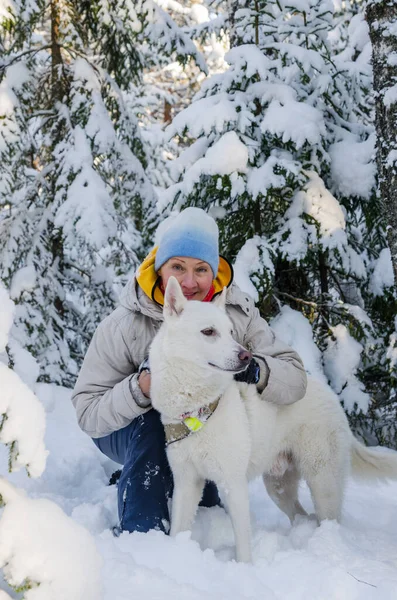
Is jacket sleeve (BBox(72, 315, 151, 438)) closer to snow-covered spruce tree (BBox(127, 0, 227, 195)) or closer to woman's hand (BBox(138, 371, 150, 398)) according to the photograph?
woman's hand (BBox(138, 371, 150, 398))

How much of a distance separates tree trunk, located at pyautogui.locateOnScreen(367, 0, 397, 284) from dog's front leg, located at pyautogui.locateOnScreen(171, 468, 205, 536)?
201 cm

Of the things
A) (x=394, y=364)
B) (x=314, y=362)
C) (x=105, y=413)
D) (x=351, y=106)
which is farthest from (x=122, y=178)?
(x=105, y=413)

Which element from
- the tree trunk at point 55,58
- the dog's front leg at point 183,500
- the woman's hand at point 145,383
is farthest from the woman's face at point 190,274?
the tree trunk at point 55,58

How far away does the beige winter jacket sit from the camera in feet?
10.3

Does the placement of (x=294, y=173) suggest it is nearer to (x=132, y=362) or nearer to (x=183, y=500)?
(x=132, y=362)

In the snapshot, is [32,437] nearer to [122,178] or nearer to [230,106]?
[230,106]

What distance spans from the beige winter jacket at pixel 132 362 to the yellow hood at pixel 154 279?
49mm

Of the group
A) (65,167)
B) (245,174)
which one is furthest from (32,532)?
(65,167)

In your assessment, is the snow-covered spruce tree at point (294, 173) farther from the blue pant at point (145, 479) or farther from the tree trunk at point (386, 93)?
the blue pant at point (145, 479)

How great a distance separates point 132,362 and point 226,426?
0.84 metres

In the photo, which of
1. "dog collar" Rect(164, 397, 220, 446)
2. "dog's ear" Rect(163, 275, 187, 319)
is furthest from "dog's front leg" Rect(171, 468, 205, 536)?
"dog's ear" Rect(163, 275, 187, 319)

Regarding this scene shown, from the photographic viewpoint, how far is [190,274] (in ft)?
11.1

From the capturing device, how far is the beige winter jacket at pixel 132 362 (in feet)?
10.3

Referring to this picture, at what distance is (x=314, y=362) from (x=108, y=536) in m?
2.90
